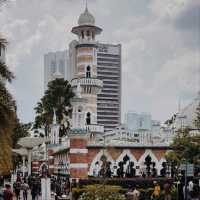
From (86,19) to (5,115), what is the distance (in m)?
46.7

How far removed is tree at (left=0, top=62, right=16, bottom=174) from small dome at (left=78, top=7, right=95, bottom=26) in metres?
45.0

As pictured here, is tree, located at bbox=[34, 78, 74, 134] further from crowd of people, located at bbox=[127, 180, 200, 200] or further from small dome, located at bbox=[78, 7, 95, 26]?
crowd of people, located at bbox=[127, 180, 200, 200]

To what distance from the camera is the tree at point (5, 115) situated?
2265 centimetres

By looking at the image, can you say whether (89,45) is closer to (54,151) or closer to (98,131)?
(98,131)

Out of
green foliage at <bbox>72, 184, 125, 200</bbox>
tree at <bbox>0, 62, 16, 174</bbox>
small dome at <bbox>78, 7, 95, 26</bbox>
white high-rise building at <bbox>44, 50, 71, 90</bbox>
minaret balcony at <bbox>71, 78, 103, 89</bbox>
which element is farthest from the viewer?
white high-rise building at <bbox>44, 50, 71, 90</bbox>

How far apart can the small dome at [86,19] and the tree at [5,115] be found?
1771 inches

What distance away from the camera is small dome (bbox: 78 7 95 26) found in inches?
2685

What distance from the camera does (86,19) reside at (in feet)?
225

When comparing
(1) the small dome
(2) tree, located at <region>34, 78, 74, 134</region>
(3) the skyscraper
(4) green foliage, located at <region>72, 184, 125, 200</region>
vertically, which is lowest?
(4) green foliage, located at <region>72, 184, 125, 200</region>

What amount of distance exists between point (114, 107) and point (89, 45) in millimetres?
102076

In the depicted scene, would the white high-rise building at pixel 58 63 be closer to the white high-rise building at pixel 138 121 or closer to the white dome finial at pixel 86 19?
the white dome finial at pixel 86 19

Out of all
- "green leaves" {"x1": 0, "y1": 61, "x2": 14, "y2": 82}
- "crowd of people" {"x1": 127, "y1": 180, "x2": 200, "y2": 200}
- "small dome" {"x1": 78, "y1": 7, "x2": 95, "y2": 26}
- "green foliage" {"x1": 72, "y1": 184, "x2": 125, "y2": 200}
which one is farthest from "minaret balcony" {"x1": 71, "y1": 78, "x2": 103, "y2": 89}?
"green leaves" {"x1": 0, "y1": 61, "x2": 14, "y2": 82}

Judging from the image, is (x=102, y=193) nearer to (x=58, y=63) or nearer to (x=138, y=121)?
(x=138, y=121)

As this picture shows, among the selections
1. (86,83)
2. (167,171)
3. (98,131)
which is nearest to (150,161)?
(167,171)
